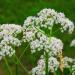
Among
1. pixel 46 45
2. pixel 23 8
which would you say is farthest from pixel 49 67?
pixel 23 8

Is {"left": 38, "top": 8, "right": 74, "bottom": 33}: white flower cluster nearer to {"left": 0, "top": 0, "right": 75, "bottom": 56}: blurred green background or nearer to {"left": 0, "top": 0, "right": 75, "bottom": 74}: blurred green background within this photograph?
{"left": 0, "top": 0, "right": 75, "bottom": 74}: blurred green background

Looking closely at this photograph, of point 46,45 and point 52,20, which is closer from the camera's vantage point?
point 46,45

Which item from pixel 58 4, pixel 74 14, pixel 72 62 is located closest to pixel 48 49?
pixel 72 62

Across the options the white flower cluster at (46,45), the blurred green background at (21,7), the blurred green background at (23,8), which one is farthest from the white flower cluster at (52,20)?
the blurred green background at (21,7)

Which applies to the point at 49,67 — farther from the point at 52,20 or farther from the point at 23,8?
the point at 23,8

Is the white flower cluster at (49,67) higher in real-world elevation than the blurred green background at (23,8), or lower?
lower

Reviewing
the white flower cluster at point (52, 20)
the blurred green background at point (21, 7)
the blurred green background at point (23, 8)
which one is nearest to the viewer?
the white flower cluster at point (52, 20)

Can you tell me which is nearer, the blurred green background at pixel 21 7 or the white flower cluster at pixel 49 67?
the white flower cluster at pixel 49 67

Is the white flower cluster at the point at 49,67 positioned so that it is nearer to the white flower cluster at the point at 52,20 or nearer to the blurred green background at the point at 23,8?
the white flower cluster at the point at 52,20

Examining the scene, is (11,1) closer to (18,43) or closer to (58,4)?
(58,4)
